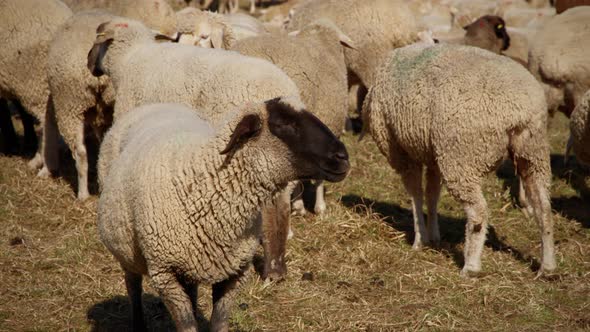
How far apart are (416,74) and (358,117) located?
4.87m

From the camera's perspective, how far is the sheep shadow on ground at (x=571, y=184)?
27.2 ft

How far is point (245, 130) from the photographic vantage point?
407cm

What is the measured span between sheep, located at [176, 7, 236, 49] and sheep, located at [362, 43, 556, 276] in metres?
2.22

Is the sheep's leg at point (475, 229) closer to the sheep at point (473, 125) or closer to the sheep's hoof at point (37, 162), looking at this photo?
the sheep at point (473, 125)

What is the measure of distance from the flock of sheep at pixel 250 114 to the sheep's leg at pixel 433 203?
0.04 ft

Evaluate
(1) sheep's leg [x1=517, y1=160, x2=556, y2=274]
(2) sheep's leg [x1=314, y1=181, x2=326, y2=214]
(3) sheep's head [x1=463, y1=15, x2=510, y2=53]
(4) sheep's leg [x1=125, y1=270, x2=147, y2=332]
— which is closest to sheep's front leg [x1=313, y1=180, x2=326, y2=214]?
(2) sheep's leg [x1=314, y1=181, x2=326, y2=214]

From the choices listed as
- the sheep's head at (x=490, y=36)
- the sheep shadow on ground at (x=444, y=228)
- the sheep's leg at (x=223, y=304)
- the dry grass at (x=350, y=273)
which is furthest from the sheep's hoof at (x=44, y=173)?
the sheep's head at (x=490, y=36)

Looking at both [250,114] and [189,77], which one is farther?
[189,77]

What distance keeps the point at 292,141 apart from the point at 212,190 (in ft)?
1.66

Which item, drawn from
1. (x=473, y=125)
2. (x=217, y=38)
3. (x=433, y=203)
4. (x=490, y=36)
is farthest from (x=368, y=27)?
(x=473, y=125)

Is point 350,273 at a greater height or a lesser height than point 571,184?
greater

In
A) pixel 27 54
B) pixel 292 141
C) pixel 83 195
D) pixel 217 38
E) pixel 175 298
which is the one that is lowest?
pixel 83 195

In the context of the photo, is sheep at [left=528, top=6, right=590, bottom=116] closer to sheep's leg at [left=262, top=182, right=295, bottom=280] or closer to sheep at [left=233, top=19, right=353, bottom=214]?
sheep at [left=233, top=19, right=353, bottom=214]

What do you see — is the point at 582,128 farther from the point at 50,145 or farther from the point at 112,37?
the point at 50,145
